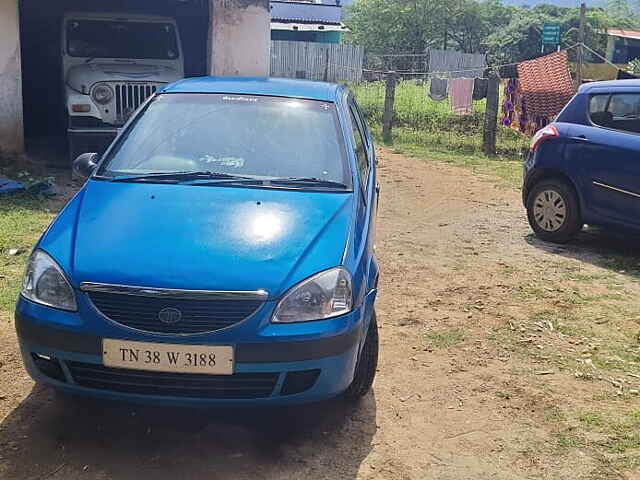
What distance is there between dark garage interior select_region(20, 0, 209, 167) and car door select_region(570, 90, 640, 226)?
7669 mm

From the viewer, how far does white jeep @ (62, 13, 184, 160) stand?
9.78 metres

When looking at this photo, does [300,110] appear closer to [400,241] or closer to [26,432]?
[26,432]

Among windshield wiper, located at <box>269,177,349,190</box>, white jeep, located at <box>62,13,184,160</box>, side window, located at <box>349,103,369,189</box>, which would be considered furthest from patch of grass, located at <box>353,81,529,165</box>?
windshield wiper, located at <box>269,177,349,190</box>

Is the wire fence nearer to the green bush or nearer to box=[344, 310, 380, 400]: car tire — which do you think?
the green bush

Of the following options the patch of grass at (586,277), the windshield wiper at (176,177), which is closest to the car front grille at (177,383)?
the windshield wiper at (176,177)

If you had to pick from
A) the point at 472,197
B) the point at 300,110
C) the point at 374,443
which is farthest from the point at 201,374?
the point at 472,197

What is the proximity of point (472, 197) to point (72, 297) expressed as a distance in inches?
288

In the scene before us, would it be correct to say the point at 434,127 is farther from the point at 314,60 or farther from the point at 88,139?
the point at 314,60

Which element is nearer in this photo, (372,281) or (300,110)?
(372,281)

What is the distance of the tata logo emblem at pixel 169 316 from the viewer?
309 cm

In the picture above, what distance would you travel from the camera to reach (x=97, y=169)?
13.8 feet

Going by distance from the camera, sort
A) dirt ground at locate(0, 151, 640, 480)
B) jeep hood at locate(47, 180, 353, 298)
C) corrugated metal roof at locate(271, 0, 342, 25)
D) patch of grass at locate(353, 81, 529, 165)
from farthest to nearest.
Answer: corrugated metal roof at locate(271, 0, 342, 25)
patch of grass at locate(353, 81, 529, 165)
dirt ground at locate(0, 151, 640, 480)
jeep hood at locate(47, 180, 353, 298)

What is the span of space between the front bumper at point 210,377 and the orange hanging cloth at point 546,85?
1084cm

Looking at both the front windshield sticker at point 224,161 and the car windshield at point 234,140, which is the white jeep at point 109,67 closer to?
the car windshield at point 234,140
